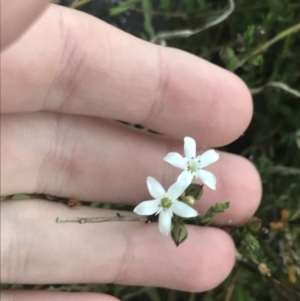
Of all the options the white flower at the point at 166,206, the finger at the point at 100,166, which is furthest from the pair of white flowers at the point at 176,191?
the finger at the point at 100,166

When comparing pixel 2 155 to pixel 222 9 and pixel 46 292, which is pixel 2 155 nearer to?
pixel 46 292

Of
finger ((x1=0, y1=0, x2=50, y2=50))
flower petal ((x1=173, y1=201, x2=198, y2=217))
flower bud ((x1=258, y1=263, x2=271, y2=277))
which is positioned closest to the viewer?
finger ((x1=0, y1=0, x2=50, y2=50))

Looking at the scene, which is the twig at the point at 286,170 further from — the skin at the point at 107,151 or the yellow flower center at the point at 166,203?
the yellow flower center at the point at 166,203

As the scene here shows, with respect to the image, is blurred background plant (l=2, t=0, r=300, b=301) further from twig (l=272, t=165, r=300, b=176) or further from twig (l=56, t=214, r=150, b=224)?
twig (l=56, t=214, r=150, b=224)

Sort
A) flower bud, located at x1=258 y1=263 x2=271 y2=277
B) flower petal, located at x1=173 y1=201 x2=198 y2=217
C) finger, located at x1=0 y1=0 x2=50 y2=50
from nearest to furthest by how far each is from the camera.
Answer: finger, located at x1=0 y1=0 x2=50 y2=50, flower petal, located at x1=173 y1=201 x2=198 y2=217, flower bud, located at x1=258 y1=263 x2=271 y2=277

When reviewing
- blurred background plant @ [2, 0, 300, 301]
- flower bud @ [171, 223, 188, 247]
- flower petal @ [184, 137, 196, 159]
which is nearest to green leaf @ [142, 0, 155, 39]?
blurred background plant @ [2, 0, 300, 301]

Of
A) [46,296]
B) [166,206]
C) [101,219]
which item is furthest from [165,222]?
[46,296]

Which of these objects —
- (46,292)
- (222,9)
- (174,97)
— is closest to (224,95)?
(174,97)
